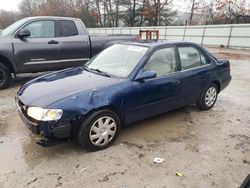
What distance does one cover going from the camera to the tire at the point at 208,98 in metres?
5.27

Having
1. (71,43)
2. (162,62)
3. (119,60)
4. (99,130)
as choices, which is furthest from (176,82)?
(71,43)

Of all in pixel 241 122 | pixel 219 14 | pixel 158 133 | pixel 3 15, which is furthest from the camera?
pixel 3 15

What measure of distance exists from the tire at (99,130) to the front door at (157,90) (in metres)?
0.31

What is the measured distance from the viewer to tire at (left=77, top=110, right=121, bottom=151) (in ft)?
11.5

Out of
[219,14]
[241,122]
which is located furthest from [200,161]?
[219,14]

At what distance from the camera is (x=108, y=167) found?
3338 millimetres

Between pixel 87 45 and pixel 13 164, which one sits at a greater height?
pixel 87 45

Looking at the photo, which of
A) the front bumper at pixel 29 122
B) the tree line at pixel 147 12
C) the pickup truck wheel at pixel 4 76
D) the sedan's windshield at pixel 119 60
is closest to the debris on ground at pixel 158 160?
the sedan's windshield at pixel 119 60

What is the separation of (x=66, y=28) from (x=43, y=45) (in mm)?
909

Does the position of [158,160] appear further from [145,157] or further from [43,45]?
[43,45]

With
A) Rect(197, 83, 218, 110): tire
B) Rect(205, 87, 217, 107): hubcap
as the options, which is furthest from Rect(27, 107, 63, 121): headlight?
Rect(205, 87, 217, 107): hubcap

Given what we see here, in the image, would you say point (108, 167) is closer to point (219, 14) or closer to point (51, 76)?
point (51, 76)

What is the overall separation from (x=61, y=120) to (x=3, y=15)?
68.4m

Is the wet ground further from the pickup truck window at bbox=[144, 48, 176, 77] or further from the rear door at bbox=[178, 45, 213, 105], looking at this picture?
the pickup truck window at bbox=[144, 48, 176, 77]
